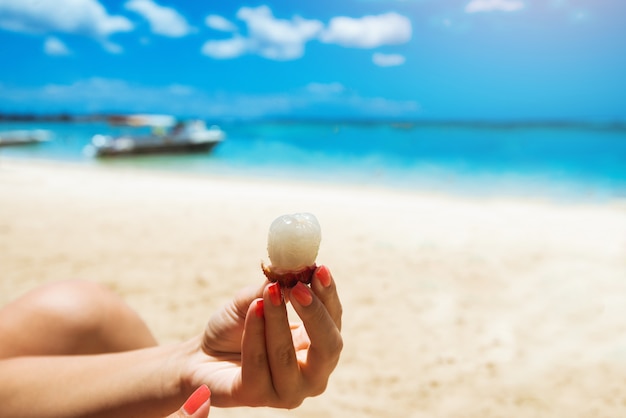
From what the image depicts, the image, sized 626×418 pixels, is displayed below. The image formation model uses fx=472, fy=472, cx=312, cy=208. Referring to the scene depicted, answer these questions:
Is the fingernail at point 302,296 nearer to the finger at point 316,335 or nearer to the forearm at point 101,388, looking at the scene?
the finger at point 316,335

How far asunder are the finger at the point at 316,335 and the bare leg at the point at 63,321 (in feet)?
3.46

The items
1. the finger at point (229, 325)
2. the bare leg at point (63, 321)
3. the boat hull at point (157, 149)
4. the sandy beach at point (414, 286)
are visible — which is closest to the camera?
the finger at point (229, 325)

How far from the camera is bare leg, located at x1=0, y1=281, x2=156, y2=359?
184 centimetres

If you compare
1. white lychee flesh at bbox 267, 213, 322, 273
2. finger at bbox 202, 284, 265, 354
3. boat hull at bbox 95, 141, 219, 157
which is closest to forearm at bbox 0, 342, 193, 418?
finger at bbox 202, 284, 265, 354

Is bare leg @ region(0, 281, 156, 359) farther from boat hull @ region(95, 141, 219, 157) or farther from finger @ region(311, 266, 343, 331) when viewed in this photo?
boat hull @ region(95, 141, 219, 157)

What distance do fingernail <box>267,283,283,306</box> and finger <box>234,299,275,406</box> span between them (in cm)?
4

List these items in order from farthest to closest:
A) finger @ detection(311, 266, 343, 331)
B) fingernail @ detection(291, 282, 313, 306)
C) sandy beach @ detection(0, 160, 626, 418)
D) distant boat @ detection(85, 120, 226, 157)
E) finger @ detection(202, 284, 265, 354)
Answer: distant boat @ detection(85, 120, 226, 157) → sandy beach @ detection(0, 160, 626, 418) → finger @ detection(202, 284, 265, 354) → finger @ detection(311, 266, 343, 331) → fingernail @ detection(291, 282, 313, 306)

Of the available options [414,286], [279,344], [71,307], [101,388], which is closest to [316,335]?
[279,344]

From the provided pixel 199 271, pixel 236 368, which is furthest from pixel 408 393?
pixel 199 271

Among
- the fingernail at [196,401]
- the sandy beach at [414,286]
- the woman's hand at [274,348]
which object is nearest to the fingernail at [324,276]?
the woman's hand at [274,348]

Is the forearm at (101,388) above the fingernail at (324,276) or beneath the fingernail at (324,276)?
beneath

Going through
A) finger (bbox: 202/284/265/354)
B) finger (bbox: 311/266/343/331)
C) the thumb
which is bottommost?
the thumb

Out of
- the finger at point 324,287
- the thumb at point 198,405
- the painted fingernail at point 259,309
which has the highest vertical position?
the finger at point 324,287

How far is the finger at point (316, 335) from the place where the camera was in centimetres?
123
